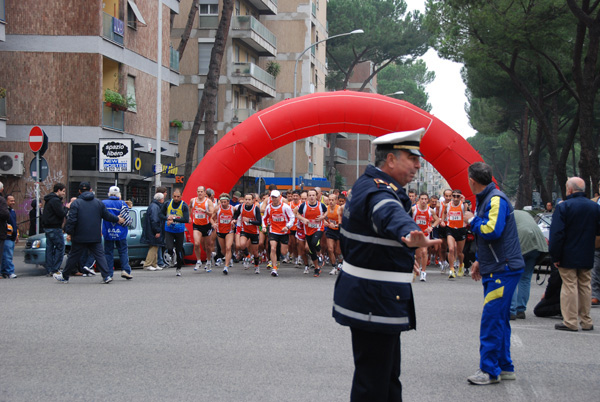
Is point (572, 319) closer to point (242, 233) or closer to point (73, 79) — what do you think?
point (242, 233)

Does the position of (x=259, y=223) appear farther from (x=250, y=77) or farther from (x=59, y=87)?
(x=250, y=77)

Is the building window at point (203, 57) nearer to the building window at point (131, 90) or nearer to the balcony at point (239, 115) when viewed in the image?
the balcony at point (239, 115)

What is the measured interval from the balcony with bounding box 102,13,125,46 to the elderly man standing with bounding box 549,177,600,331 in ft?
72.3

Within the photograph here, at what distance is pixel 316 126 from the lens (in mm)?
20031

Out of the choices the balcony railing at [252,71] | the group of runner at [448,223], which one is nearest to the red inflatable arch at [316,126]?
the group of runner at [448,223]

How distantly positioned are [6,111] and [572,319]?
2277 centimetres

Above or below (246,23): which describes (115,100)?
below

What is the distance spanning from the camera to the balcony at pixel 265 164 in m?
50.1

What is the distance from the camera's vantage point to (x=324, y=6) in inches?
2432

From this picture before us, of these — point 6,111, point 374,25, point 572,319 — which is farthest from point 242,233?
point 374,25

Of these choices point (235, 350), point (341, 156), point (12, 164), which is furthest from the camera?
point (341, 156)

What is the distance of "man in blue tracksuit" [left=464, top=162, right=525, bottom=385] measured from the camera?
6.43 m

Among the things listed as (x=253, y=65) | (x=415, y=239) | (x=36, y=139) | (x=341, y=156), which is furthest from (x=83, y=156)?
(x=341, y=156)

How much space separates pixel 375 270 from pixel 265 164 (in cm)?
4757
